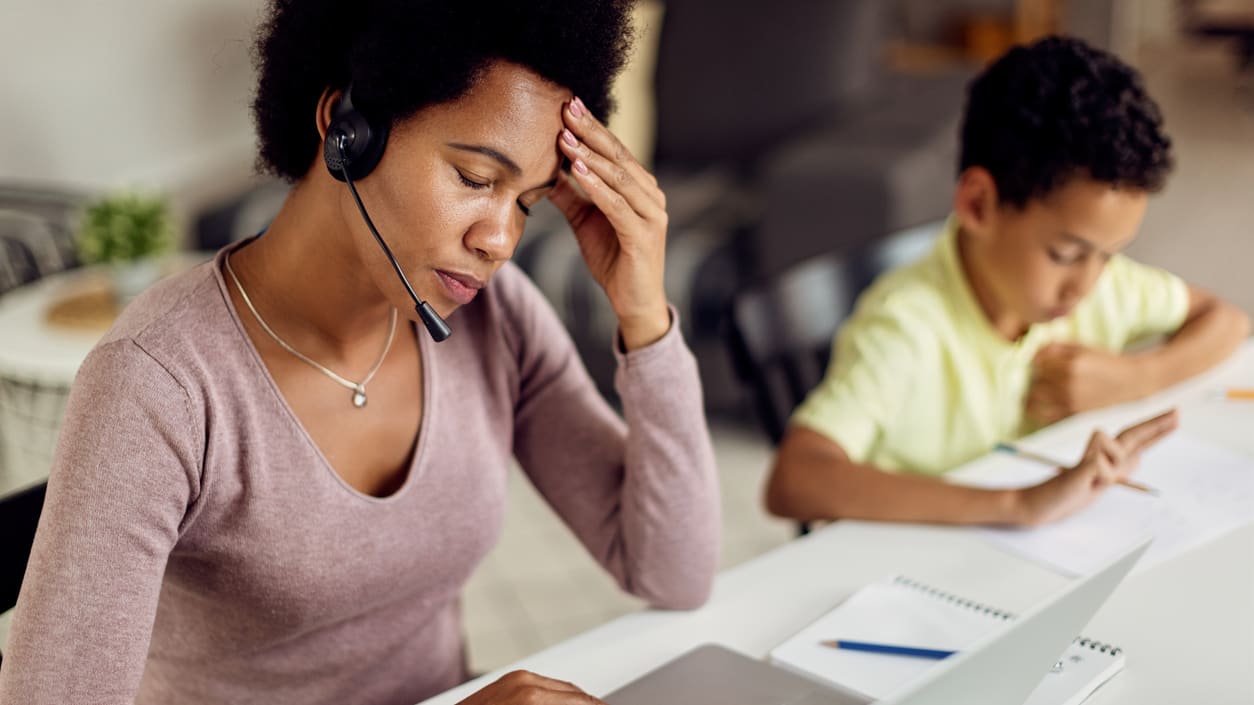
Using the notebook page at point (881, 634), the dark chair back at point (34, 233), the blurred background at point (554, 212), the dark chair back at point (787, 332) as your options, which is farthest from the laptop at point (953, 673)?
the dark chair back at point (34, 233)

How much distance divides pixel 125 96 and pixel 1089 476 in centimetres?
295

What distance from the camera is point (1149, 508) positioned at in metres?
1.22

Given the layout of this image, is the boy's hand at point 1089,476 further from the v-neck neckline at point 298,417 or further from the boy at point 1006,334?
the v-neck neckline at point 298,417

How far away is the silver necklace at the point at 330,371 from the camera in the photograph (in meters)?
0.99

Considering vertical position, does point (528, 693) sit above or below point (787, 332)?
below

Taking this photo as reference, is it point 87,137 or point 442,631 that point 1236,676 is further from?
point 87,137

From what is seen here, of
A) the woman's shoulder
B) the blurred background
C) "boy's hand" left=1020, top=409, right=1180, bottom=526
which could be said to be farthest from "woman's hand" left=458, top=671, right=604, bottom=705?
the blurred background

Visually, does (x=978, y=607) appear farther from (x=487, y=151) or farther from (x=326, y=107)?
(x=326, y=107)

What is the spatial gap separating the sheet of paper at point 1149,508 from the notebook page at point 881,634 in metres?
0.15

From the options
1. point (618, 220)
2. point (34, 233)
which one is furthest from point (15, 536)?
point (34, 233)

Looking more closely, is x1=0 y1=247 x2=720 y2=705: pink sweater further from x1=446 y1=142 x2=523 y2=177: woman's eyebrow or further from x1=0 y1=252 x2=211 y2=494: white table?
x1=0 y1=252 x2=211 y2=494: white table

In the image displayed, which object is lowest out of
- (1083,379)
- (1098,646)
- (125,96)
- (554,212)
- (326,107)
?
(1098,646)

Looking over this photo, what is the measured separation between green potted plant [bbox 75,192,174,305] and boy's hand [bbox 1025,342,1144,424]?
1557 millimetres

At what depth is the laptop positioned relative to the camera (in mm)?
716
